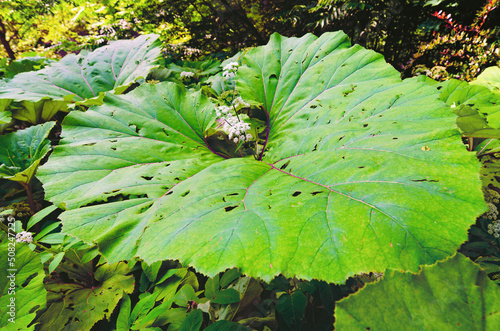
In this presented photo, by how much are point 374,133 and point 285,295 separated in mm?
725

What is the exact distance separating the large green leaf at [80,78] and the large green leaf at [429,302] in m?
2.24

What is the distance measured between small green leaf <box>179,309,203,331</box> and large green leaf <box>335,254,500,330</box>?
57cm

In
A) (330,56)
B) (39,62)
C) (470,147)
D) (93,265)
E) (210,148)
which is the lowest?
(93,265)

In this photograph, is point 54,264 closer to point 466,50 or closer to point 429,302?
point 429,302

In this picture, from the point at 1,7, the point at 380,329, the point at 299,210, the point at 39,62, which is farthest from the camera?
the point at 1,7

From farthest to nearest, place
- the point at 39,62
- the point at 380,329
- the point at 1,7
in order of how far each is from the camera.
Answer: the point at 1,7, the point at 39,62, the point at 380,329

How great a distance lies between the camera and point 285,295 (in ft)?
2.99

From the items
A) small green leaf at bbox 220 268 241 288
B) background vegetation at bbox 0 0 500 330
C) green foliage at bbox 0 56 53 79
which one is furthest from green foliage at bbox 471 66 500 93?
green foliage at bbox 0 56 53 79

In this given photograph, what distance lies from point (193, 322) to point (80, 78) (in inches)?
101

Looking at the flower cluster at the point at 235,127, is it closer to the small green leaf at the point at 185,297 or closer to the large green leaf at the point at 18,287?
the small green leaf at the point at 185,297

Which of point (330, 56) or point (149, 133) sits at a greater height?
point (330, 56)

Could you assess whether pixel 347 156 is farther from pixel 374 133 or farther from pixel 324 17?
pixel 324 17

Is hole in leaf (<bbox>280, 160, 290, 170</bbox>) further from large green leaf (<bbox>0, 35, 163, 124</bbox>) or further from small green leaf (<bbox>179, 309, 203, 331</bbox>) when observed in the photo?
large green leaf (<bbox>0, 35, 163, 124</bbox>)

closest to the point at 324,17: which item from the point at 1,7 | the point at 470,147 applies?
the point at 470,147
